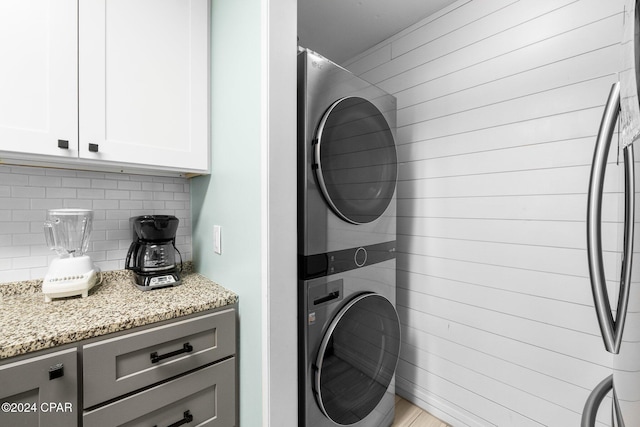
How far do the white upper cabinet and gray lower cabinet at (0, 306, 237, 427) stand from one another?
0.74 metres

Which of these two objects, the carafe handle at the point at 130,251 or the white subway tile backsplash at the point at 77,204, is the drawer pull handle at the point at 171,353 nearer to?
the carafe handle at the point at 130,251

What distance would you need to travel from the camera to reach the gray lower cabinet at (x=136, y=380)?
0.82 meters

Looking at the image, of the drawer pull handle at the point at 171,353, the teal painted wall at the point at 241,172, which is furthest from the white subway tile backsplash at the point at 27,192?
the drawer pull handle at the point at 171,353

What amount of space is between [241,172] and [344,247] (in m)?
0.58

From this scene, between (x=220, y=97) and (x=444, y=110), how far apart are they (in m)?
1.32

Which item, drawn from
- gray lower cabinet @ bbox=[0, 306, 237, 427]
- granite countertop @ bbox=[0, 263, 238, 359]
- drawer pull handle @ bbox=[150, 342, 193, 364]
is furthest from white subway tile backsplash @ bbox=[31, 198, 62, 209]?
drawer pull handle @ bbox=[150, 342, 193, 364]

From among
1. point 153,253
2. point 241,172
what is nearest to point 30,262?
point 153,253

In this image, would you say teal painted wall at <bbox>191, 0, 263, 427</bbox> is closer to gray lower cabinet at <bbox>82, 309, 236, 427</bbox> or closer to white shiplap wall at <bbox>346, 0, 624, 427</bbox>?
gray lower cabinet at <bbox>82, 309, 236, 427</bbox>

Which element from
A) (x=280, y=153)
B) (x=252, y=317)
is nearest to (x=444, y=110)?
(x=280, y=153)

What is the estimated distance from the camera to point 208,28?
56.5 inches

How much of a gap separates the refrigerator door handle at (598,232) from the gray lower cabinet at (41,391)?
1428mm

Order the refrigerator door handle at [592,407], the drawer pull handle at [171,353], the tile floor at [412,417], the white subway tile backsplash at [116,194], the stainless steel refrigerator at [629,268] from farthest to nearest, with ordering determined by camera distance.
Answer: the tile floor at [412,417], the white subway tile backsplash at [116,194], the drawer pull handle at [171,353], the refrigerator door handle at [592,407], the stainless steel refrigerator at [629,268]

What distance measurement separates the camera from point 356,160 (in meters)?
1.33

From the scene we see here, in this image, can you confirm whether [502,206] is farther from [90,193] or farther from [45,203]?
[45,203]
